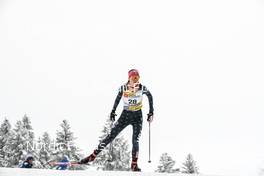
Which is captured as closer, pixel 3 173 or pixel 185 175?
pixel 3 173

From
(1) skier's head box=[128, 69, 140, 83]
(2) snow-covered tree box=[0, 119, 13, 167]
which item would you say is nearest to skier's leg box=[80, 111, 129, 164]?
(1) skier's head box=[128, 69, 140, 83]

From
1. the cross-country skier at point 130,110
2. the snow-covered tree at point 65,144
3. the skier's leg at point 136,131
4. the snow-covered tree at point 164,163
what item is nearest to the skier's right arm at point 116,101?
the cross-country skier at point 130,110

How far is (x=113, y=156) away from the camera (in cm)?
1842

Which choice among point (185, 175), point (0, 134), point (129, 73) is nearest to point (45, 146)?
point (0, 134)

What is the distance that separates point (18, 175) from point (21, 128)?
1139 centimetres

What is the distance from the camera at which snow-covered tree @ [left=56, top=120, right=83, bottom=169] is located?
18.9 meters

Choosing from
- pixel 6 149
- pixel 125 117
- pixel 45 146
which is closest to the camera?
pixel 125 117

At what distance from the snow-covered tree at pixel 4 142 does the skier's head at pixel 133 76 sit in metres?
8.75

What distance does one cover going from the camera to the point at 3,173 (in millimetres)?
10031

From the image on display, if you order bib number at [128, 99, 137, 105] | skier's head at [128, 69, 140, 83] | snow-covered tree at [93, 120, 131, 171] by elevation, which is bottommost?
snow-covered tree at [93, 120, 131, 171]

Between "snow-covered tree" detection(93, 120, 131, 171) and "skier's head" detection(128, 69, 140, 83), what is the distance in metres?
1.20

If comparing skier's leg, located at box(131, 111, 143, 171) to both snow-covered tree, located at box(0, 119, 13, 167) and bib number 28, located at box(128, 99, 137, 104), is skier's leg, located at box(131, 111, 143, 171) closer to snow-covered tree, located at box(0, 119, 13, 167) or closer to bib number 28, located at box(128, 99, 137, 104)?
bib number 28, located at box(128, 99, 137, 104)

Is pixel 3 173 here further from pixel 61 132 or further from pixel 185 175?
pixel 61 132

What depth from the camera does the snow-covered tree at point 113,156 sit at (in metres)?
16.1
